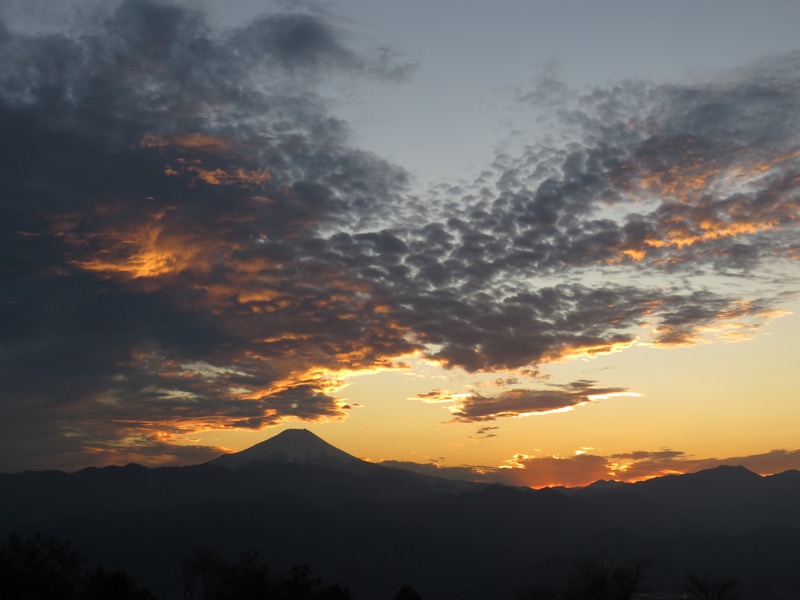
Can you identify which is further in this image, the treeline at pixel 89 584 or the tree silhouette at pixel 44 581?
the treeline at pixel 89 584

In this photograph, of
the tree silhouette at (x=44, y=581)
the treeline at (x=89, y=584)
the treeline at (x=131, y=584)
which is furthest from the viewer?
the treeline at (x=131, y=584)

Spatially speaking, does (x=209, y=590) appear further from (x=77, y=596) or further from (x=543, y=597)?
(x=543, y=597)

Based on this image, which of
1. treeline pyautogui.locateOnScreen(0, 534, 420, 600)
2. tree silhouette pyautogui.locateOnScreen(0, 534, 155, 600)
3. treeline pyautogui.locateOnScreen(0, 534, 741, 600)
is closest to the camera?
tree silhouette pyautogui.locateOnScreen(0, 534, 155, 600)

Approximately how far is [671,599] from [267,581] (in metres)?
78.7

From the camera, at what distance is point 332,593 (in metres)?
90.6

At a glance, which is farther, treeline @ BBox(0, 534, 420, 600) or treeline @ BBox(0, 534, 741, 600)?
treeline @ BBox(0, 534, 741, 600)

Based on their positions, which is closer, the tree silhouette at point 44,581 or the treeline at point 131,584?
the tree silhouette at point 44,581

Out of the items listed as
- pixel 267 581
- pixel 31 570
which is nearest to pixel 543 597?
pixel 267 581

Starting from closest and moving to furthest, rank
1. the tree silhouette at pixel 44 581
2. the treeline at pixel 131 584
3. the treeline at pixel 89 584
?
the tree silhouette at pixel 44 581, the treeline at pixel 89 584, the treeline at pixel 131 584

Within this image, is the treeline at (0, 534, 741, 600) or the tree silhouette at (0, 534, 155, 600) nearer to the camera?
the tree silhouette at (0, 534, 155, 600)

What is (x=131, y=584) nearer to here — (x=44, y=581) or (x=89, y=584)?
(x=89, y=584)

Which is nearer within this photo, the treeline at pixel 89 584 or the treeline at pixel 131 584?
the treeline at pixel 89 584

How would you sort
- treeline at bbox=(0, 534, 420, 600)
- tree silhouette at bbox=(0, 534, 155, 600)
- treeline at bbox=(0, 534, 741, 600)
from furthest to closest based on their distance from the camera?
treeline at bbox=(0, 534, 741, 600) < treeline at bbox=(0, 534, 420, 600) < tree silhouette at bbox=(0, 534, 155, 600)

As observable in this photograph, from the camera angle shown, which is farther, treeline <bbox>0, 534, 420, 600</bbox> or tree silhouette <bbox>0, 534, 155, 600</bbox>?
treeline <bbox>0, 534, 420, 600</bbox>
